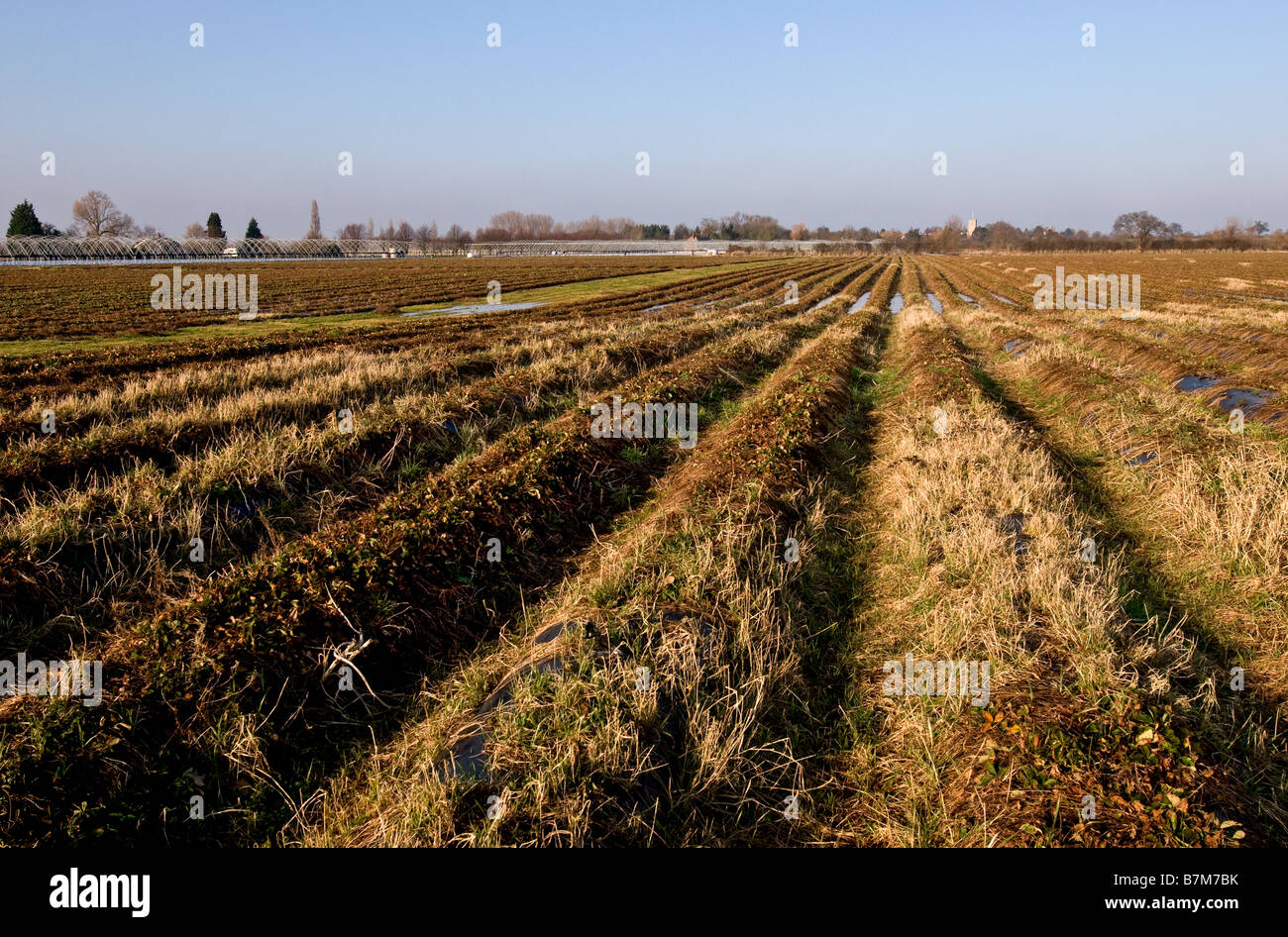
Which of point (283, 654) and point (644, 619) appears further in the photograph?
point (644, 619)

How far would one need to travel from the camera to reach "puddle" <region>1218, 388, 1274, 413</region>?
12086 mm

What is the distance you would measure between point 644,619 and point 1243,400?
43.5 ft

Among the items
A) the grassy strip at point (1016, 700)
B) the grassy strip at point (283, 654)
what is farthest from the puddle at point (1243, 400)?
the grassy strip at point (283, 654)

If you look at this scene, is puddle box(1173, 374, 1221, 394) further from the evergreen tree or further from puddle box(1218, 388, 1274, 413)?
the evergreen tree

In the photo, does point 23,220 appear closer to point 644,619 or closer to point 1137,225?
point 644,619

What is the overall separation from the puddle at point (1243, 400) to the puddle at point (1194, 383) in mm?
901

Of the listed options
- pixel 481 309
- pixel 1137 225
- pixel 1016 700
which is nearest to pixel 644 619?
pixel 1016 700

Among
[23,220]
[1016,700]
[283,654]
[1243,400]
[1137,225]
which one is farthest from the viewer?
[1137,225]

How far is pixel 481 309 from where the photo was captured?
3619cm

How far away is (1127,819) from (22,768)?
18.8ft

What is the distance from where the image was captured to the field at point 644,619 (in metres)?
3.74

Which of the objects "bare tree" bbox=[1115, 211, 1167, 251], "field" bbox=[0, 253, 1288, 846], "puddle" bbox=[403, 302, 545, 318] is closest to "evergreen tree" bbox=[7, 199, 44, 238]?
"puddle" bbox=[403, 302, 545, 318]

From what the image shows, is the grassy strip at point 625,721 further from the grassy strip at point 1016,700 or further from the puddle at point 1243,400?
the puddle at point 1243,400

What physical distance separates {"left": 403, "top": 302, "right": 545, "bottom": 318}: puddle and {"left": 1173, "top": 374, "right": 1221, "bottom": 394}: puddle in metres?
27.7
